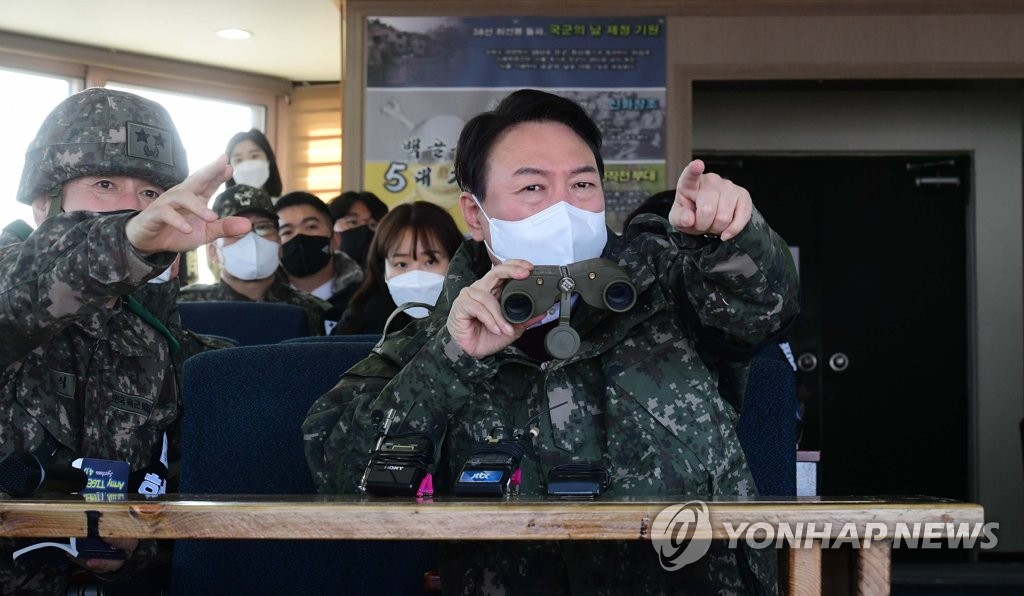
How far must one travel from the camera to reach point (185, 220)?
1.77m

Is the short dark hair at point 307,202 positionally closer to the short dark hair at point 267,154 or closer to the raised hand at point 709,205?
the short dark hair at point 267,154

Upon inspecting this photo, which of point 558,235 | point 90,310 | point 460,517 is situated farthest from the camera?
point 558,235

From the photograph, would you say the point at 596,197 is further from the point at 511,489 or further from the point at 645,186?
the point at 645,186

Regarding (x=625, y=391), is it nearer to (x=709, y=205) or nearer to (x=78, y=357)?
(x=709, y=205)

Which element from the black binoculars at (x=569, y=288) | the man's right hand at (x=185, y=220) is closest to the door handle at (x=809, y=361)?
the black binoculars at (x=569, y=288)

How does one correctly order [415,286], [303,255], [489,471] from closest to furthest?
[489,471], [415,286], [303,255]

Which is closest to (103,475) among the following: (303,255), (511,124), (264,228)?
(511,124)

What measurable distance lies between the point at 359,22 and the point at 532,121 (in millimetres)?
3900

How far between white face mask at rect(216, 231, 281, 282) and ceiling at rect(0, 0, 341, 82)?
2.31 metres

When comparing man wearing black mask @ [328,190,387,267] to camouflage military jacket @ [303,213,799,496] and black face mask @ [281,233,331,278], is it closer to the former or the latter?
black face mask @ [281,233,331,278]

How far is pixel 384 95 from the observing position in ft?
19.4

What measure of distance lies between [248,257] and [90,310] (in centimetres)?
267

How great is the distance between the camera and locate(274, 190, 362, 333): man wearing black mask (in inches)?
199

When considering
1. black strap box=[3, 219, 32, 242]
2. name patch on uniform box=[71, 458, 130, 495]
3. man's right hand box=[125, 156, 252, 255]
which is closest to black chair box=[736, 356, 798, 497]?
man's right hand box=[125, 156, 252, 255]
